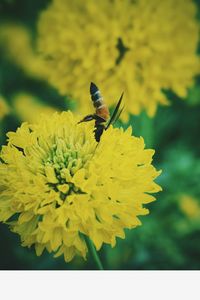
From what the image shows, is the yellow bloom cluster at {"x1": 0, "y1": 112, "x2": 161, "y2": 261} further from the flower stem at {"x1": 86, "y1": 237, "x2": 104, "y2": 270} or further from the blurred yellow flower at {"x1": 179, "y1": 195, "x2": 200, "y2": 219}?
the blurred yellow flower at {"x1": 179, "y1": 195, "x2": 200, "y2": 219}

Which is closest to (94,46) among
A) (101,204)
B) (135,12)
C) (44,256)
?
(135,12)

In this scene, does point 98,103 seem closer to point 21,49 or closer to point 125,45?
point 125,45

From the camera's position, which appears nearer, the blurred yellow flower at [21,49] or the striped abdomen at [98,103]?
the striped abdomen at [98,103]

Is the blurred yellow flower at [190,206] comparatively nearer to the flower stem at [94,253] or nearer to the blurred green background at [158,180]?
the blurred green background at [158,180]

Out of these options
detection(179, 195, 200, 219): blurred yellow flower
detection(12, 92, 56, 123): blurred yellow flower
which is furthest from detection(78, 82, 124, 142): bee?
detection(179, 195, 200, 219): blurred yellow flower

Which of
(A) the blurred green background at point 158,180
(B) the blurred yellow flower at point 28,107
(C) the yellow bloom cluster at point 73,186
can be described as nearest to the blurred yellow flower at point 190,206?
(A) the blurred green background at point 158,180

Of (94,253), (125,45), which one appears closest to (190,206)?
(94,253)

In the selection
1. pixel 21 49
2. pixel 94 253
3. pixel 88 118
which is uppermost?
pixel 21 49
